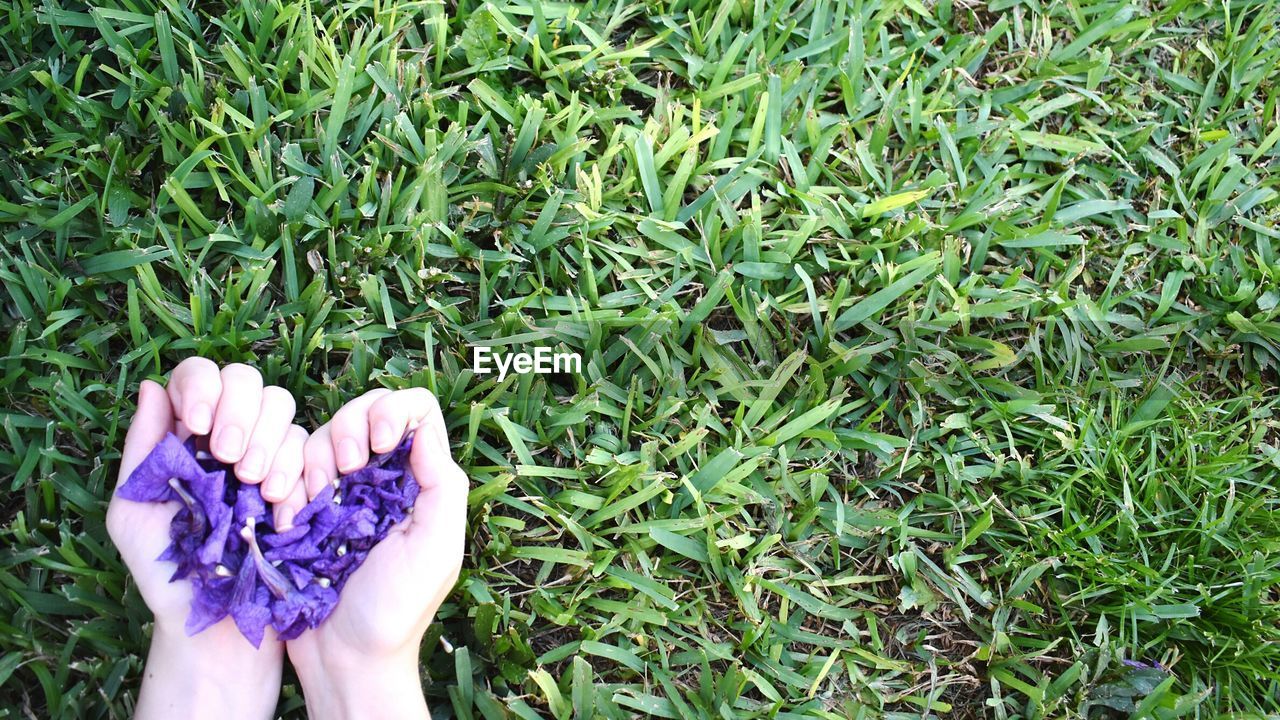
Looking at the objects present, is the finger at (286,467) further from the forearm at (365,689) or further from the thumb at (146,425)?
the forearm at (365,689)

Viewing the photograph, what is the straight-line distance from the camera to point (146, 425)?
1.83 metres

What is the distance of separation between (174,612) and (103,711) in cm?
30

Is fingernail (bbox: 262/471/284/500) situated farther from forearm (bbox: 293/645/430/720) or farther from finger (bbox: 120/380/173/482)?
forearm (bbox: 293/645/430/720)

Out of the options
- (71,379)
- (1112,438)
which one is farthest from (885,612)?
(71,379)

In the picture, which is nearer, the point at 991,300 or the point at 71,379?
the point at 71,379

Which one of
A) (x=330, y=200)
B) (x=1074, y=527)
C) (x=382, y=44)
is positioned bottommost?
(x=1074, y=527)

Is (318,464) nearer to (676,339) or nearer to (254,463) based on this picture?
(254,463)

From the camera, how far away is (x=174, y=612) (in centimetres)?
175

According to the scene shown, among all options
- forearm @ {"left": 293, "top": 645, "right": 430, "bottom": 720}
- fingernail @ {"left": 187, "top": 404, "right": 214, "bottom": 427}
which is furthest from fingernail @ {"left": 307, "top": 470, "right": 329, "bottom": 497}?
forearm @ {"left": 293, "top": 645, "right": 430, "bottom": 720}

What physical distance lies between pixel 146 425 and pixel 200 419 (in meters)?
0.13

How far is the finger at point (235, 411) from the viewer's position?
5.85 feet

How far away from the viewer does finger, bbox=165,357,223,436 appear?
70.7 inches

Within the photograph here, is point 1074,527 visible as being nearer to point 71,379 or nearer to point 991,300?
point 991,300

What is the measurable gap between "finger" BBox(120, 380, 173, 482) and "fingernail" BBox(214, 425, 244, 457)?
6.1 inches
